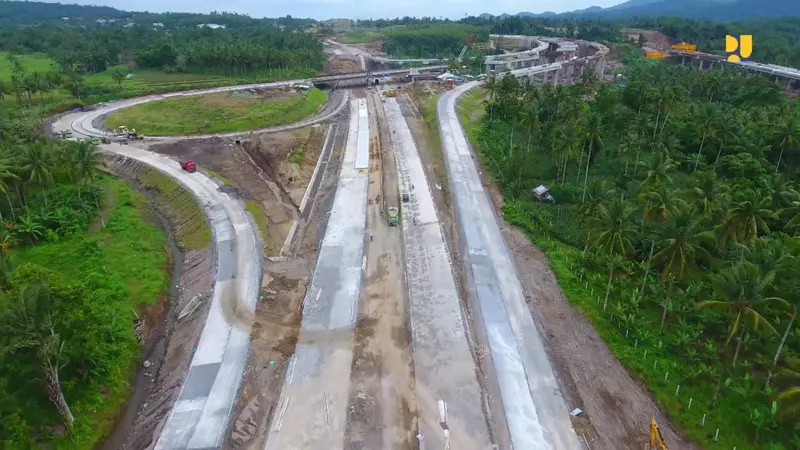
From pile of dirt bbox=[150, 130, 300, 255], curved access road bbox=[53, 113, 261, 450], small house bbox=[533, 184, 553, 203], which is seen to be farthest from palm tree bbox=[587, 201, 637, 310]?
pile of dirt bbox=[150, 130, 300, 255]

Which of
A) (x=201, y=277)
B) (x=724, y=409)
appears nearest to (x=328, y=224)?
(x=201, y=277)

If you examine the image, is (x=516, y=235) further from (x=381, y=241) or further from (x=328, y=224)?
(x=328, y=224)

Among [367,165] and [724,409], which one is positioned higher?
[367,165]

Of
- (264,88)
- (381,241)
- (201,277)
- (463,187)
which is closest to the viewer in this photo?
(201,277)

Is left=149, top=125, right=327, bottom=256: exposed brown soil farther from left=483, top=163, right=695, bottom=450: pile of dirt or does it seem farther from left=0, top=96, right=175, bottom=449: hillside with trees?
left=483, top=163, right=695, bottom=450: pile of dirt

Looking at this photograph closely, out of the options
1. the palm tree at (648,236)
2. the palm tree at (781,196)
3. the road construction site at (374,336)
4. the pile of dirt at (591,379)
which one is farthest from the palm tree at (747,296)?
the palm tree at (781,196)

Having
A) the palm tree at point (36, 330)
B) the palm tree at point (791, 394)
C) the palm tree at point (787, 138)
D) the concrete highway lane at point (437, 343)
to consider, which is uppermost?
the palm tree at point (787, 138)

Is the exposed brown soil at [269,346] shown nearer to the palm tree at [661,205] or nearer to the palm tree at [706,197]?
the palm tree at [661,205]

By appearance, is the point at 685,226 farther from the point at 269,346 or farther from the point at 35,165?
the point at 35,165
